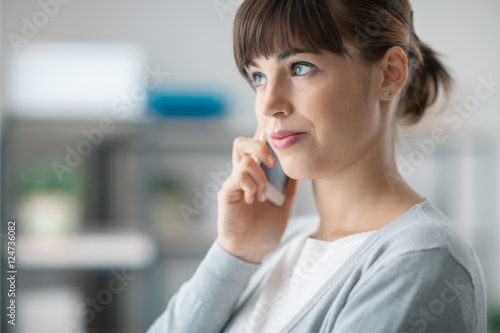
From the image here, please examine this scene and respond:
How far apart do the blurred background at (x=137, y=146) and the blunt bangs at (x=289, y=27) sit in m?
1.30

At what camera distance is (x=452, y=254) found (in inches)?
22.7

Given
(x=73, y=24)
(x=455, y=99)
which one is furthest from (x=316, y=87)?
(x=73, y=24)

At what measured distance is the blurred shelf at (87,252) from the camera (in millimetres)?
2107

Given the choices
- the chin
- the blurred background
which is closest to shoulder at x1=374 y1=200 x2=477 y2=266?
the chin

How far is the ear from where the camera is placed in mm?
732

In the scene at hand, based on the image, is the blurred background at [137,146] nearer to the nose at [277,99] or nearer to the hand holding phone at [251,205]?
the hand holding phone at [251,205]

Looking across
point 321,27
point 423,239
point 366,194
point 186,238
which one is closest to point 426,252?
point 423,239

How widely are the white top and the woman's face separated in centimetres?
13

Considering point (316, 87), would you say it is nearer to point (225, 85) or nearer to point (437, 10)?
point (225, 85)

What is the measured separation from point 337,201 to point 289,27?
1.02 feet

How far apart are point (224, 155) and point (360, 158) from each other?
178 centimetres

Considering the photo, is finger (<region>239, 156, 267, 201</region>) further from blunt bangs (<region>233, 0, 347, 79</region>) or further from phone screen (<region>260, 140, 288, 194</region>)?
blunt bangs (<region>233, 0, 347, 79</region>)

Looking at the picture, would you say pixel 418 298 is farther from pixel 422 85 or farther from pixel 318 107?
pixel 422 85

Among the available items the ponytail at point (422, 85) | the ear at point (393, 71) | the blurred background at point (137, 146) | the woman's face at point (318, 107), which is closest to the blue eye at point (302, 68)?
the woman's face at point (318, 107)
